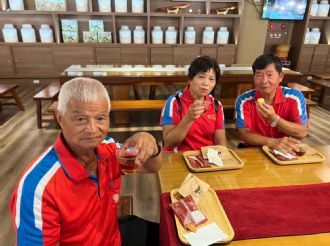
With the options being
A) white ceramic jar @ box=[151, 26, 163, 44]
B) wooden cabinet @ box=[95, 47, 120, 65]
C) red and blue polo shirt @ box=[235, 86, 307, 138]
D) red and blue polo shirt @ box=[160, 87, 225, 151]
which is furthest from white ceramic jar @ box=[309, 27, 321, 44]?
red and blue polo shirt @ box=[160, 87, 225, 151]

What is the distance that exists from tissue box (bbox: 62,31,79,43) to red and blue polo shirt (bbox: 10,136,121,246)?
4.86 m

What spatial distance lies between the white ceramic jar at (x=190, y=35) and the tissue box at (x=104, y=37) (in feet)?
5.22

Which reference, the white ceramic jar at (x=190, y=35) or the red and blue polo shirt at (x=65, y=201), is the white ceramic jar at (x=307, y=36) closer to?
the white ceramic jar at (x=190, y=35)

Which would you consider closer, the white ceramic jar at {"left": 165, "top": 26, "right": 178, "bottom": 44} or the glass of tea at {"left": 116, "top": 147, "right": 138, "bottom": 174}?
the glass of tea at {"left": 116, "top": 147, "right": 138, "bottom": 174}

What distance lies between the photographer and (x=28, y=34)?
5129mm

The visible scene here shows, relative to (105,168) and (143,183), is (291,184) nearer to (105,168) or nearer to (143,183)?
(105,168)

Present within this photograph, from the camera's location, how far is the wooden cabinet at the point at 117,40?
5.20 m

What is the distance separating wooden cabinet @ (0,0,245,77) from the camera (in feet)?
17.1

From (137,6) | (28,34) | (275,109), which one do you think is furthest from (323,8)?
(28,34)

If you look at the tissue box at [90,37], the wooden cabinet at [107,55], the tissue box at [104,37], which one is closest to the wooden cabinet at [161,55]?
the wooden cabinet at [107,55]

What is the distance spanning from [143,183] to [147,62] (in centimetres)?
360

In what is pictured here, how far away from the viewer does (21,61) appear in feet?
17.2

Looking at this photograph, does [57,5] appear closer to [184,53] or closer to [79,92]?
[184,53]

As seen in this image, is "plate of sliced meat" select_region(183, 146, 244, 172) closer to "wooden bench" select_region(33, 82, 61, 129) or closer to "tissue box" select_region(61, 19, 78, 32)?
"wooden bench" select_region(33, 82, 61, 129)
